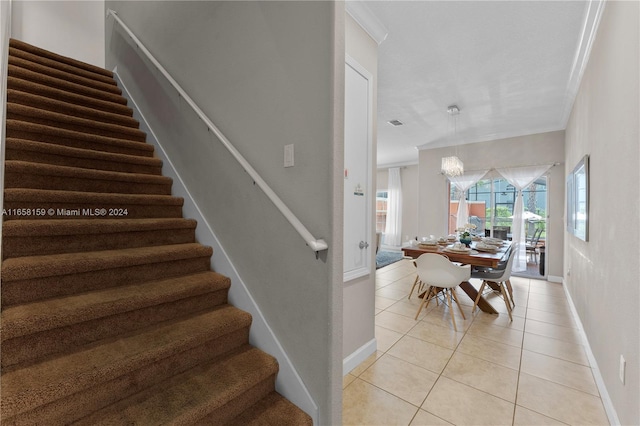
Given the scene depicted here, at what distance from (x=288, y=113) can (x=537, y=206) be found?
6095mm

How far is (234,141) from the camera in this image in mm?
1923

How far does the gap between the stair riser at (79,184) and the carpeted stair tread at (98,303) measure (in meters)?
0.92

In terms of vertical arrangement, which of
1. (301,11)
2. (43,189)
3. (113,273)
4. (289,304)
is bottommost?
(289,304)

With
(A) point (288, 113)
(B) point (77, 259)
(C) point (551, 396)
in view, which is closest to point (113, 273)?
(B) point (77, 259)

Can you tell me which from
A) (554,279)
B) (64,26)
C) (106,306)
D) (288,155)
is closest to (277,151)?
(288,155)

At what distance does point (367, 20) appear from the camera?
2.38 meters

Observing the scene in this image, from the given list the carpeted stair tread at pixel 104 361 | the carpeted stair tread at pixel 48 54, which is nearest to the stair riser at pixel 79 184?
the carpeted stair tread at pixel 104 361

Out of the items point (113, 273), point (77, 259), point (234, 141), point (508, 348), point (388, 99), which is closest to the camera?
point (77, 259)

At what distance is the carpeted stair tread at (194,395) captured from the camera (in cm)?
115

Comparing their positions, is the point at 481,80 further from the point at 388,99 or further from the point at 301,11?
the point at 301,11

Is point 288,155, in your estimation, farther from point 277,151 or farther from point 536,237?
point 536,237

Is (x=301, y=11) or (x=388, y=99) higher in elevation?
(x=388, y=99)

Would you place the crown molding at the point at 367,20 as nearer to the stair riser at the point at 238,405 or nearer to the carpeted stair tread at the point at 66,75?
the stair riser at the point at 238,405

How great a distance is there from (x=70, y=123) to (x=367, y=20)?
8.89ft
